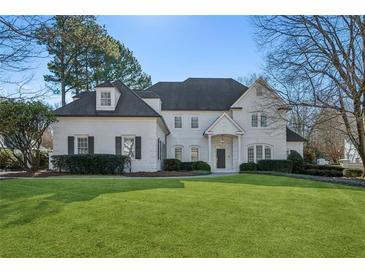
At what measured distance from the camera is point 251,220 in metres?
5.73

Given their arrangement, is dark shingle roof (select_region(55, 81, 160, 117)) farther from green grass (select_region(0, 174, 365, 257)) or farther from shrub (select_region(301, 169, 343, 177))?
shrub (select_region(301, 169, 343, 177))

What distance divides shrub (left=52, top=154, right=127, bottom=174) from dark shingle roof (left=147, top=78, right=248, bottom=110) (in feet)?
30.4

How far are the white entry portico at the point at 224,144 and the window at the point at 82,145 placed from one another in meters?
8.75

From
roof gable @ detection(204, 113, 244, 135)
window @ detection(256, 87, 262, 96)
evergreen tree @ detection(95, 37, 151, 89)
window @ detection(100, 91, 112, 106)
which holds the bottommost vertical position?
roof gable @ detection(204, 113, 244, 135)

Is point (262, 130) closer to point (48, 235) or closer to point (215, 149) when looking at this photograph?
point (215, 149)

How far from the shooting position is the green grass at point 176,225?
15.2ft

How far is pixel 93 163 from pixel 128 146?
2179 millimetres

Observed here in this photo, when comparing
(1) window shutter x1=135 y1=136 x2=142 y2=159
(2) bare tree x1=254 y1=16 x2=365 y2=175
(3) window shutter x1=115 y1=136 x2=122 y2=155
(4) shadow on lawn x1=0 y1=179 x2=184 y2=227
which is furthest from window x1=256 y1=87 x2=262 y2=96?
(4) shadow on lawn x1=0 y1=179 x2=184 y2=227

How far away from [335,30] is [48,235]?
43.6 ft

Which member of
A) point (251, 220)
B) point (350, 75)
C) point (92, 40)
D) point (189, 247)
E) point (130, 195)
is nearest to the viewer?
point (189, 247)

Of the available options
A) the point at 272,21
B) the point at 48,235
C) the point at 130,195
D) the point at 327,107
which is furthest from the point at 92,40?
the point at 327,107

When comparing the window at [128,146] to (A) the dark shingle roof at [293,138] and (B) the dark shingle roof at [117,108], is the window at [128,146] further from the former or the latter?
(A) the dark shingle roof at [293,138]

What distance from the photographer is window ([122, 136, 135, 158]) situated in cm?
1728

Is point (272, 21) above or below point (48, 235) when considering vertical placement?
above
